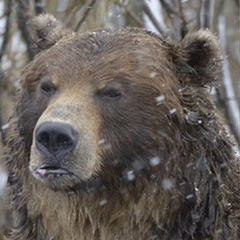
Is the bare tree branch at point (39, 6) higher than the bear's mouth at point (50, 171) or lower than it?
higher

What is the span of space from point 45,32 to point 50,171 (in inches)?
45.2

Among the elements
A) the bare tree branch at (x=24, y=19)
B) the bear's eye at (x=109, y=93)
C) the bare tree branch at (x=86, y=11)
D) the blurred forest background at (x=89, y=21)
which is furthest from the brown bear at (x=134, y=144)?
the bare tree branch at (x=86, y=11)

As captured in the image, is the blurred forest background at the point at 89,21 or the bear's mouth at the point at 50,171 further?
the blurred forest background at the point at 89,21

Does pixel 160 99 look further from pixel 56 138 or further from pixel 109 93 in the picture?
pixel 56 138

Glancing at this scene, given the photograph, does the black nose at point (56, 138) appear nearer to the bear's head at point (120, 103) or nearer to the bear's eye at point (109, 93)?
the bear's head at point (120, 103)

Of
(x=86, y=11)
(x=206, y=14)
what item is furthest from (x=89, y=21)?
(x=206, y=14)

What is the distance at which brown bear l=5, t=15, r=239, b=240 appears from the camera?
5.48 meters

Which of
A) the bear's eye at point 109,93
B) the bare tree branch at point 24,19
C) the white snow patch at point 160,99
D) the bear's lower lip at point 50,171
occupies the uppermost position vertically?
the bare tree branch at point 24,19

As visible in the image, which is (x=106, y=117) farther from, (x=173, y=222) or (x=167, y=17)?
(x=167, y=17)

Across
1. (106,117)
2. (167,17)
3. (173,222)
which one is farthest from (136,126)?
(167,17)

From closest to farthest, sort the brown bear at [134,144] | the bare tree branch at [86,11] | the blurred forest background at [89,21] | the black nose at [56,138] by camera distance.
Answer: the black nose at [56,138] < the brown bear at [134,144] < the blurred forest background at [89,21] < the bare tree branch at [86,11]

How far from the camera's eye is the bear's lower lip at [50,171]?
17.1 ft

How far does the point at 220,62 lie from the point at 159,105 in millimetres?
Answer: 459

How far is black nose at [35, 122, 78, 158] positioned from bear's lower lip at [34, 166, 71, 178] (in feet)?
0.28
